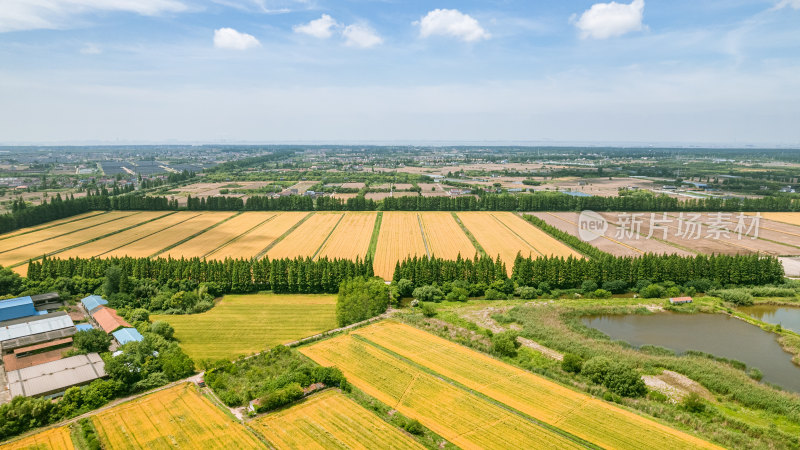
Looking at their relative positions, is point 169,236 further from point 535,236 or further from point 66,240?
point 535,236

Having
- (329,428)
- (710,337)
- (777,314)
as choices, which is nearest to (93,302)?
(329,428)

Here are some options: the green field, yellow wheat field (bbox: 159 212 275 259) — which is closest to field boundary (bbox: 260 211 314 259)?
yellow wheat field (bbox: 159 212 275 259)

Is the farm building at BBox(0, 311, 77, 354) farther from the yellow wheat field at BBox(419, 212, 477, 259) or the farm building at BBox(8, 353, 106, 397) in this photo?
the yellow wheat field at BBox(419, 212, 477, 259)

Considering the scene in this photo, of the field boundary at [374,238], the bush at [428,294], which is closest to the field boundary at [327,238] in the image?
the field boundary at [374,238]

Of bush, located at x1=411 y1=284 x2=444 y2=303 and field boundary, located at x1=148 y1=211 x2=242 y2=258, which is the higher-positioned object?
field boundary, located at x1=148 y1=211 x2=242 y2=258

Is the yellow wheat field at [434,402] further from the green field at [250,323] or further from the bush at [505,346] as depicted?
the bush at [505,346]

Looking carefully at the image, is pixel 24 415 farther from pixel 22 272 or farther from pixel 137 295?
pixel 22 272

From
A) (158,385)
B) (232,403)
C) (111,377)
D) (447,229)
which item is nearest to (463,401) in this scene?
(232,403)
